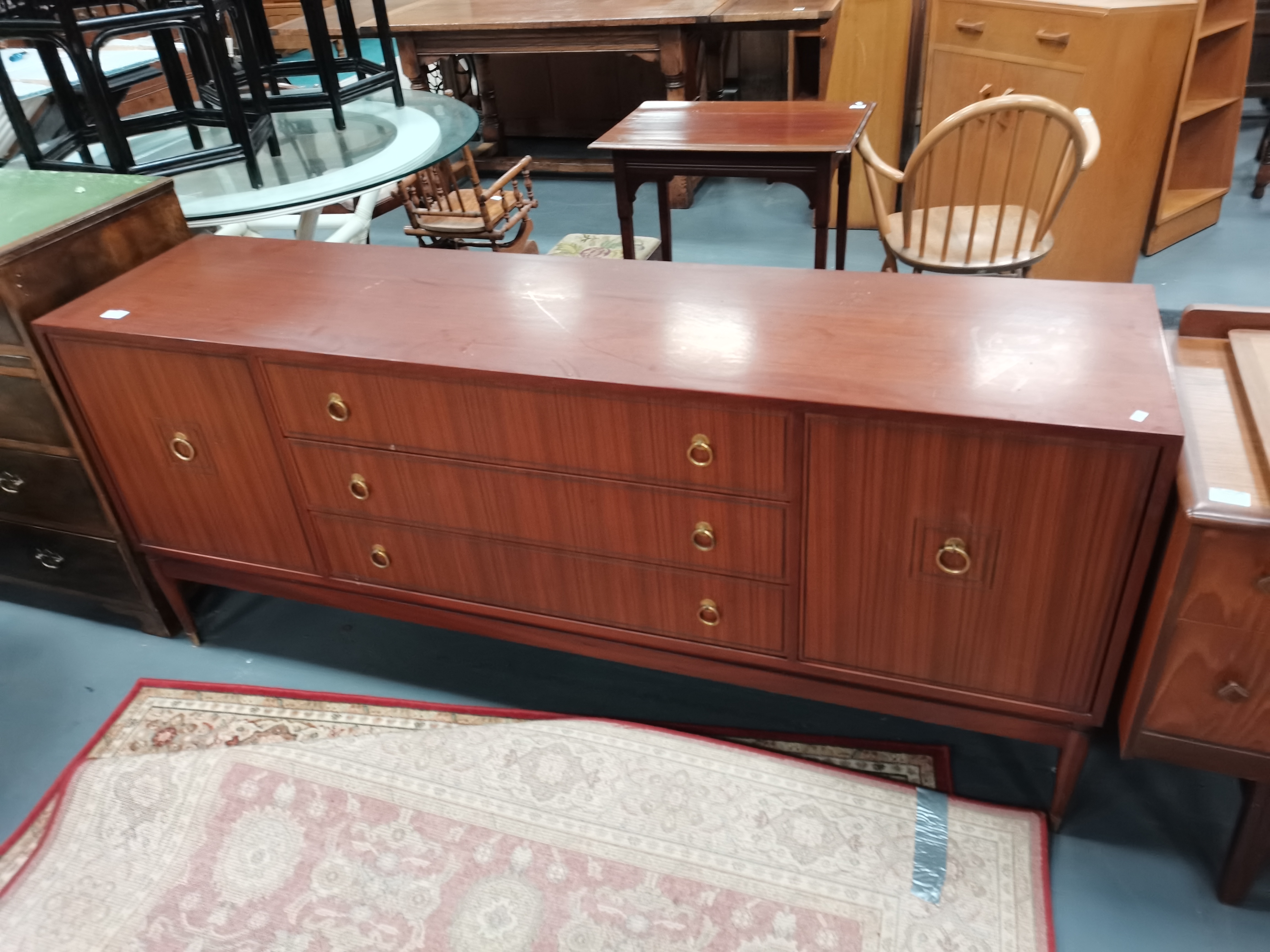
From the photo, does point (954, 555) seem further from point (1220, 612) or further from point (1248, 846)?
point (1248, 846)

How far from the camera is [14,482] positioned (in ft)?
5.88

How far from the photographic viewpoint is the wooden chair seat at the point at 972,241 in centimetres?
223

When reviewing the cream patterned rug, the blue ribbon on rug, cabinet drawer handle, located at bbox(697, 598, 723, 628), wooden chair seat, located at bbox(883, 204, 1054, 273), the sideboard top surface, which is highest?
the sideboard top surface

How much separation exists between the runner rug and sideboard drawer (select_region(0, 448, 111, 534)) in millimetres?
486

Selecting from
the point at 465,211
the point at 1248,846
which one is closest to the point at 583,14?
the point at 465,211

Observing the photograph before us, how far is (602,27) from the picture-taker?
3.65 m

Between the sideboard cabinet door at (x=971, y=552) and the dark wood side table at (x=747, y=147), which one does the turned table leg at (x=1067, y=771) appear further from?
the dark wood side table at (x=747, y=147)

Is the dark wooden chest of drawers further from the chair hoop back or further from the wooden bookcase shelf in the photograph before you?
the wooden bookcase shelf

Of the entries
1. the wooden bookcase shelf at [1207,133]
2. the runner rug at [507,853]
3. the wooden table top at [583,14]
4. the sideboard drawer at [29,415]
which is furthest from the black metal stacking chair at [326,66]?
the wooden bookcase shelf at [1207,133]

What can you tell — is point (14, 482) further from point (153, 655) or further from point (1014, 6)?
point (1014, 6)

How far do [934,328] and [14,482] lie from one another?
1.74m

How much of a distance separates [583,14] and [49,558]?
118 inches

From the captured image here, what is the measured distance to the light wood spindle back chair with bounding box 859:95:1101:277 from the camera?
6.73 feet

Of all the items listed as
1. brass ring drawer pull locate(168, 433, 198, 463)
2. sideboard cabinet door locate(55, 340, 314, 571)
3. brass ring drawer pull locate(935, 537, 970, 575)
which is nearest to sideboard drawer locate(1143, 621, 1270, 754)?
brass ring drawer pull locate(935, 537, 970, 575)
